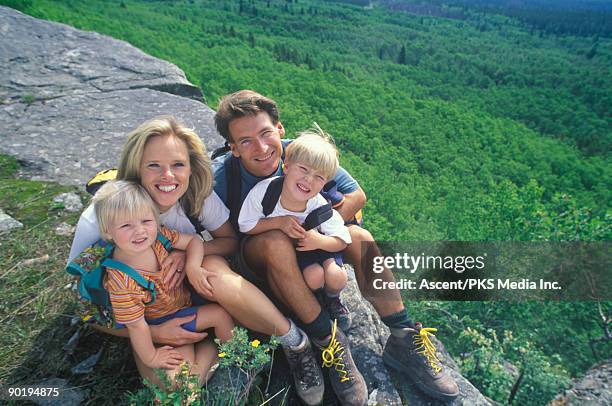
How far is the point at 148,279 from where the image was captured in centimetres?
230

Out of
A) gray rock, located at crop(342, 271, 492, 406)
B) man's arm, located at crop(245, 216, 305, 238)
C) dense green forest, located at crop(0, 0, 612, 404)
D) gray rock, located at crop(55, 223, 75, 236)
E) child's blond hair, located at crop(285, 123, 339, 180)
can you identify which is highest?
child's blond hair, located at crop(285, 123, 339, 180)

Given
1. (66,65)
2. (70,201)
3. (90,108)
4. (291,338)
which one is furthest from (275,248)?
(66,65)

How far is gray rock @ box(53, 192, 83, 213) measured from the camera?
3.89 m

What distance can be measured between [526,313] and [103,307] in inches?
379

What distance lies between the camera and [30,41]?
7223 mm

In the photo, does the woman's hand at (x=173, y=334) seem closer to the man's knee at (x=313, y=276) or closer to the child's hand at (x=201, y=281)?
the child's hand at (x=201, y=281)

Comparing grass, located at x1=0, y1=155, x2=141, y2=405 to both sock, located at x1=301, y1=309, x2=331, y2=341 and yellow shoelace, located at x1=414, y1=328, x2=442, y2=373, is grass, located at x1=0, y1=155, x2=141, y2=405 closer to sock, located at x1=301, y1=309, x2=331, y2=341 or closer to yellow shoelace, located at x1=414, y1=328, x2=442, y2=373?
sock, located at x1=301, y1=309, x2=331, y2=341

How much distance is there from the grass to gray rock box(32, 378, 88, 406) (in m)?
0.03

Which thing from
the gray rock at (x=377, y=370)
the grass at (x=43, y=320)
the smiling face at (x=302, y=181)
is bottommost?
the gray rock at (x=377, y=370)

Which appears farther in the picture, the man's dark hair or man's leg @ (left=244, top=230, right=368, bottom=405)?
the man's dark hair

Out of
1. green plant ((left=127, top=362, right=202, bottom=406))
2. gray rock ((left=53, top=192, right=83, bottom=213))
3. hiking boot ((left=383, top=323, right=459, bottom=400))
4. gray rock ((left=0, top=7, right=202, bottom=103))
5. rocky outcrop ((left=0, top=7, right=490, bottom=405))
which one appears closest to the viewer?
green plant ((left=127, top=362, right=202, bottom=406))

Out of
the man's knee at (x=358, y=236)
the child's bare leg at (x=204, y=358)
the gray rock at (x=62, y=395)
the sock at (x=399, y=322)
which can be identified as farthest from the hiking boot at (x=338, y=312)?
the gray rock at (x=62, y=395)

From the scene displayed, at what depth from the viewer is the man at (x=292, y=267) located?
2.61 m

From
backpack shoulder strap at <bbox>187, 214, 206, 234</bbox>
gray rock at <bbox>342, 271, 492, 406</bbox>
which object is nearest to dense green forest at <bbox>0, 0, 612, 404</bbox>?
gray rock at <bbox>342, 271, 492, 406</bbox>
